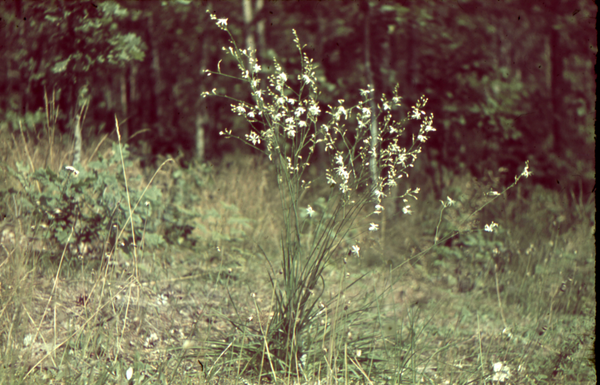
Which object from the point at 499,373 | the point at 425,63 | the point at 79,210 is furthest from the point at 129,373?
the point at 425,63

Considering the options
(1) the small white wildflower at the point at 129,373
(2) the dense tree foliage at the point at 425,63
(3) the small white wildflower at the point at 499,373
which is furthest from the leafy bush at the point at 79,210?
(3) the small white wildflower at the point at 499,373

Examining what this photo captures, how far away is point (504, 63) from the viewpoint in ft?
25.8

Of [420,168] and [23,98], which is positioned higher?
[23,98]

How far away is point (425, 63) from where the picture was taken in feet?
19.9

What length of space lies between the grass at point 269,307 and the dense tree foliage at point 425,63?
787 millimetres

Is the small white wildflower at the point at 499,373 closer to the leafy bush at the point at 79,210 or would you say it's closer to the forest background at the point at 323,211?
the forest background at the point at 323,211

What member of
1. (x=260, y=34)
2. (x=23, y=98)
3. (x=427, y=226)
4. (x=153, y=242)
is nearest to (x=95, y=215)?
(x=153, y=242)

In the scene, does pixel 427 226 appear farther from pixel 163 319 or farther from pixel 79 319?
pixel 79 319

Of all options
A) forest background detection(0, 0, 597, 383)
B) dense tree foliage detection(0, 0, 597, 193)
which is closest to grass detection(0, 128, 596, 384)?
forest background detection(0, 0, 597, 383)

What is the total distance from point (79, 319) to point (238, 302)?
88cm

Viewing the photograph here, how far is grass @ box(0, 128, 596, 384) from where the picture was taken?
7.54ft

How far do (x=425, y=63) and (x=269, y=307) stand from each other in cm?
Result: 389

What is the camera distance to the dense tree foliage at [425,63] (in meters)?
4.17

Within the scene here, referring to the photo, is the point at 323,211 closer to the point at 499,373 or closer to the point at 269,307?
the point at 269,307
